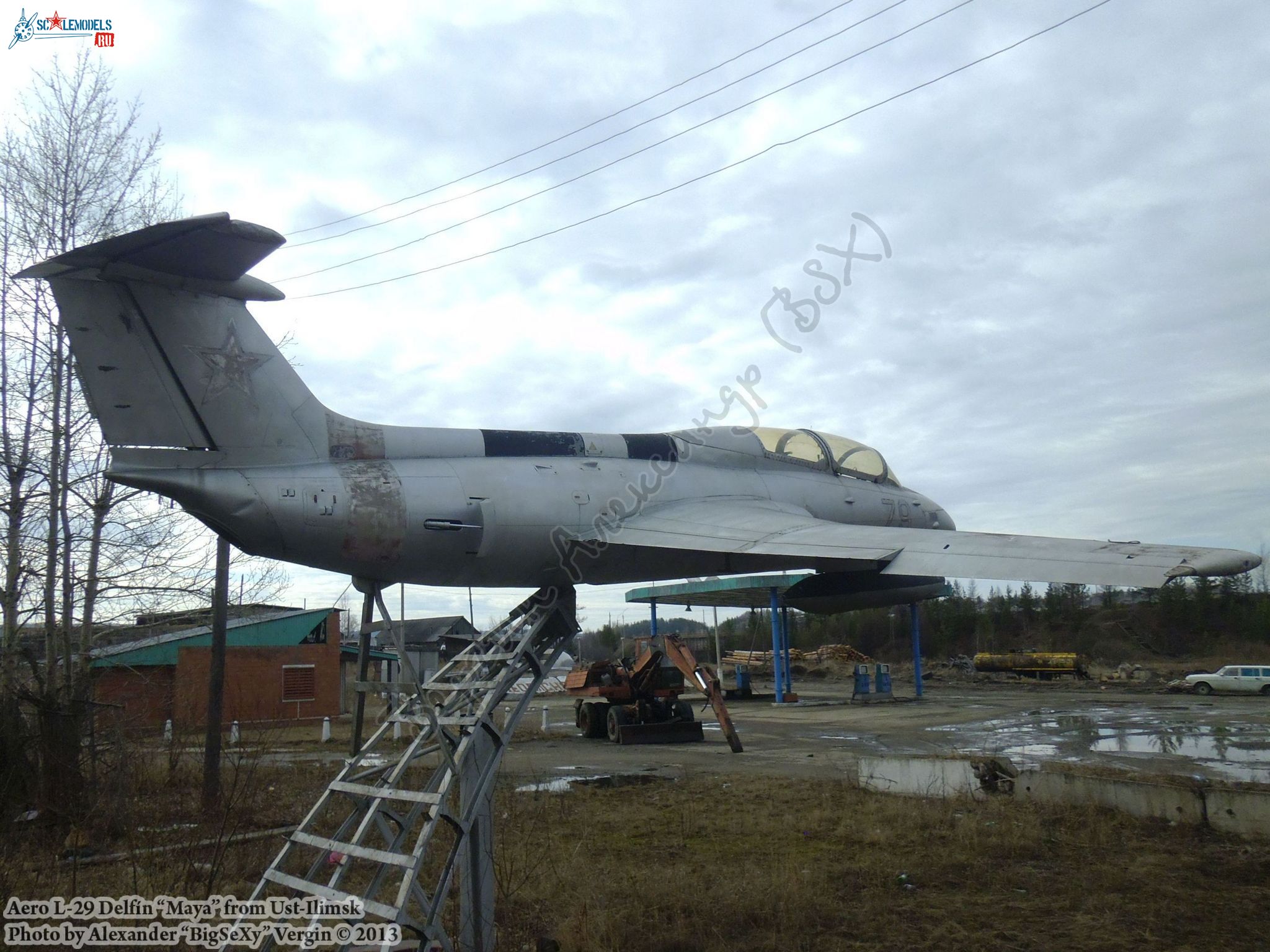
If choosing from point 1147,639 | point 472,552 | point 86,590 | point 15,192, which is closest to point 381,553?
point 472,552

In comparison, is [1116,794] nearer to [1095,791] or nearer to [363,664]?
[1095,791]

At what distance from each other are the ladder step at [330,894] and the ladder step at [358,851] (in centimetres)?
19

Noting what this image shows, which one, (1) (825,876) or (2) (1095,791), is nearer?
(1) (825,876)

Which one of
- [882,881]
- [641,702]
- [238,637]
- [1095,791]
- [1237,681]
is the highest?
[238,637]

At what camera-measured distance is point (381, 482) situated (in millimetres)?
8047

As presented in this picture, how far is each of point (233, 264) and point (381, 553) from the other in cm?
284

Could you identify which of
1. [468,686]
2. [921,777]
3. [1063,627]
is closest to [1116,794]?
[921,777]

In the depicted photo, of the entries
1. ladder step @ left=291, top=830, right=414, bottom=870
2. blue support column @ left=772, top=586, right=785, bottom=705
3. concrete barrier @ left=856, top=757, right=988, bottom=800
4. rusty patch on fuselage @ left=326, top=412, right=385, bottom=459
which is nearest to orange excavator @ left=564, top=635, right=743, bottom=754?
concrete barrier @ left=856, top=757, right=988, bottom=800

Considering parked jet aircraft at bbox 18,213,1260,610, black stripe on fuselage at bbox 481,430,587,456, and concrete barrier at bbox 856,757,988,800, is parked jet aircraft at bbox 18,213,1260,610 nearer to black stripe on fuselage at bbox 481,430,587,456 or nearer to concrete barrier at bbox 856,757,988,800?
black stripe on fuselage at bbox 481,430,587,456

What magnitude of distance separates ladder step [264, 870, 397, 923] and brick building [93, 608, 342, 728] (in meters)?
21.6

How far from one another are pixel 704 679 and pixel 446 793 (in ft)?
42.2

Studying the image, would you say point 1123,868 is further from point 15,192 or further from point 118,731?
point 15,192

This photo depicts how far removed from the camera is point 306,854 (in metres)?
9.30

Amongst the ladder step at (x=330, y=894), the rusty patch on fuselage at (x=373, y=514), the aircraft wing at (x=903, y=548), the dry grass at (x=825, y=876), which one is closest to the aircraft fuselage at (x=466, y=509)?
the rusty patch on fuselage at (x=373, y=514)
